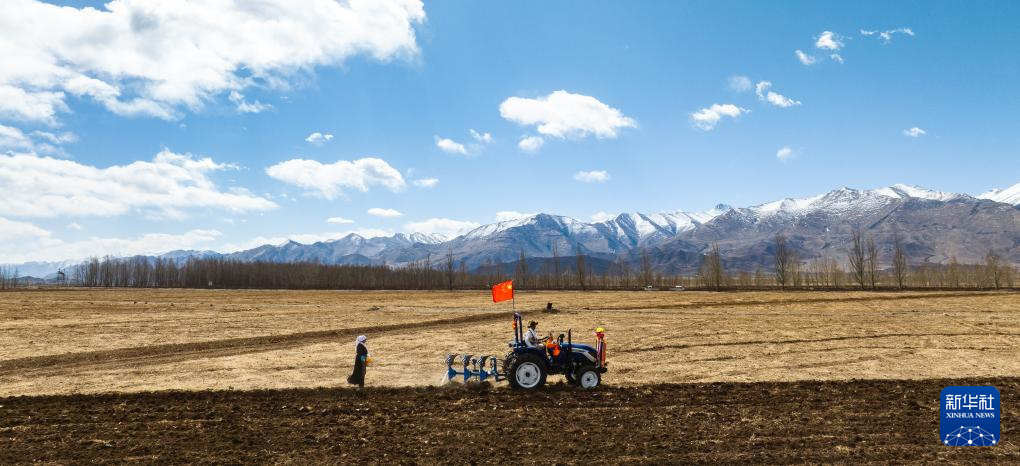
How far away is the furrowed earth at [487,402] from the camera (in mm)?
10992

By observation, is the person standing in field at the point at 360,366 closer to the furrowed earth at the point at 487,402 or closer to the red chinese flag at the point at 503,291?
the furrowed earth at the point at 487,402

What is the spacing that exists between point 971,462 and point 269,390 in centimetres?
1688

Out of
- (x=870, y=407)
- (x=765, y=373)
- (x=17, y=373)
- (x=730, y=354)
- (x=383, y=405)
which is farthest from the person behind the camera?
(x=730, y=354)

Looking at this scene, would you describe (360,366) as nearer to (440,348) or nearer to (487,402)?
(487,402)

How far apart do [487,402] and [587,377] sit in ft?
10.7

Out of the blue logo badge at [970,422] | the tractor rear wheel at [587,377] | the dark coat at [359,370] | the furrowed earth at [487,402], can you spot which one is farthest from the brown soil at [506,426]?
the dark coat at [359,370]

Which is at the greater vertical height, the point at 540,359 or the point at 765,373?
the point at 540,359

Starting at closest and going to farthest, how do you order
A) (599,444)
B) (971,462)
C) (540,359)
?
(971,462)
(599,444)
(540,359)

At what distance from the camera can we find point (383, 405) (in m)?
14.9

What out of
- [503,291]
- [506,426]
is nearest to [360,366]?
[503,291]

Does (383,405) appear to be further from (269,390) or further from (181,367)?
(181,367)

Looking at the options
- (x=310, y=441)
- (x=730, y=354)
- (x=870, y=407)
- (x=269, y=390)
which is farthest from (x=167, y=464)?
(x=730, y=354)

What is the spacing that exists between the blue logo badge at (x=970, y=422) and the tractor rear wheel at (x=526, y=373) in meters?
9.30

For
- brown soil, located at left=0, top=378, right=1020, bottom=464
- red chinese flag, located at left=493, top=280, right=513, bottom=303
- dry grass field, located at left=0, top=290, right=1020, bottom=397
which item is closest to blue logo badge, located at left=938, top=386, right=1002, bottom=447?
brown soil, located at left=0, top=378, right=1020, bottom=464
